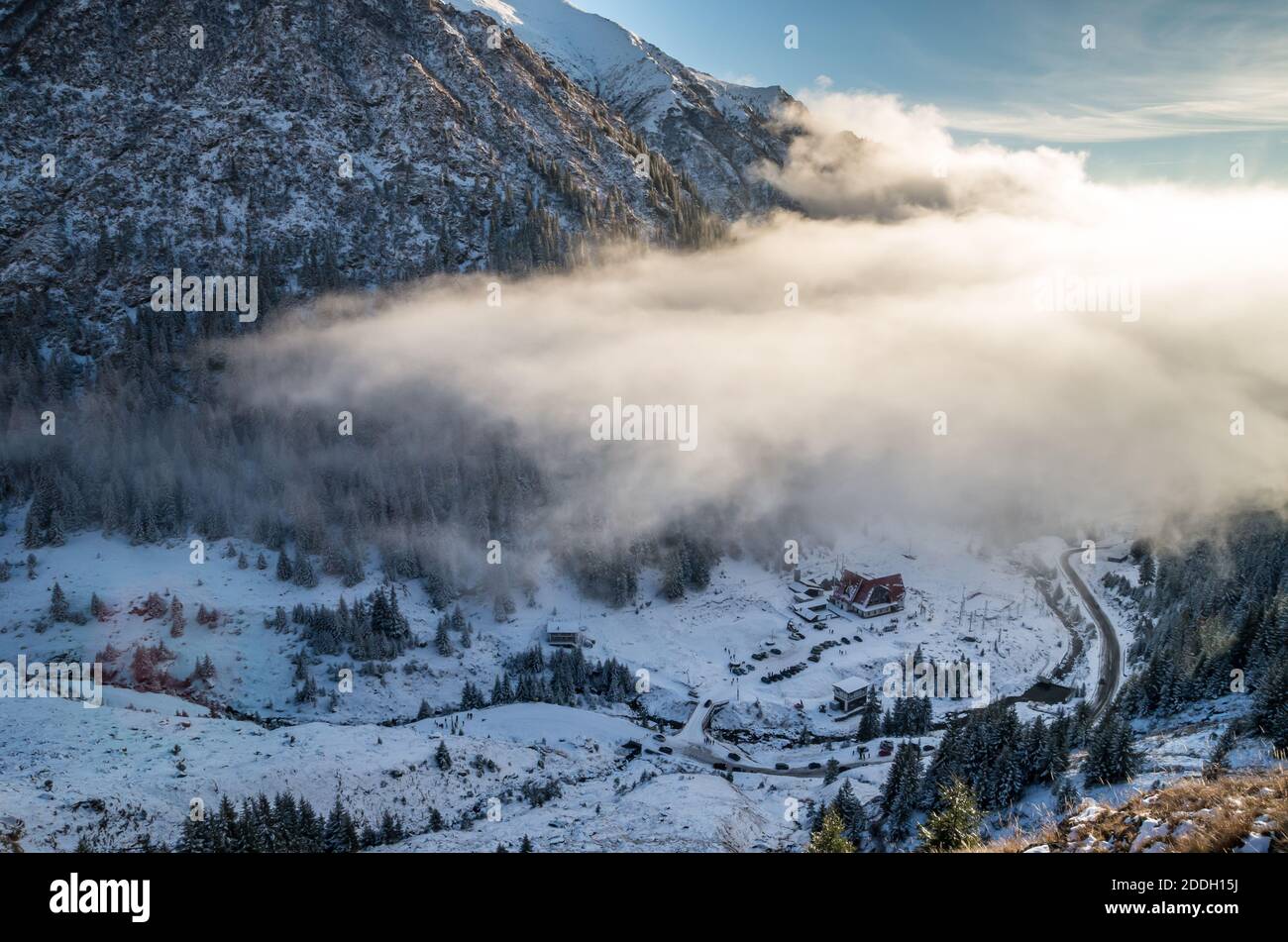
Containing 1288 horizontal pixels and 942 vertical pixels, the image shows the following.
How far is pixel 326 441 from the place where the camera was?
425 feet

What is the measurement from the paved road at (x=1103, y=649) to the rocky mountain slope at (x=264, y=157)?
130 metres

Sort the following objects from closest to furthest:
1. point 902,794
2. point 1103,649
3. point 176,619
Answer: point 902,794, point 176,619, point 1103,649

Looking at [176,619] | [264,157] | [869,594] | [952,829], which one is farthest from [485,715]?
[264,157]

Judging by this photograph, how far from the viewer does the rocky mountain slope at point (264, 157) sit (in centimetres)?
13750

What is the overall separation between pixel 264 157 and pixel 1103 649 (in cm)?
18577

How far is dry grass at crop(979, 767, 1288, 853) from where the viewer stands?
1083cm

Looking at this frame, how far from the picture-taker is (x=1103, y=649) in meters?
108
